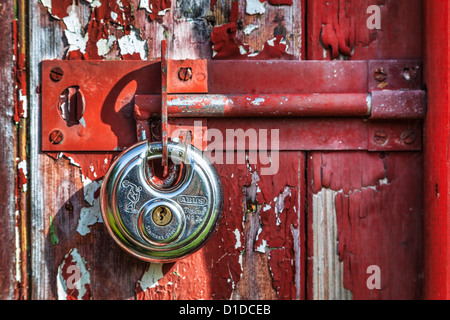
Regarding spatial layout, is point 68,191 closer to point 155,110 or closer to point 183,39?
point 155,110

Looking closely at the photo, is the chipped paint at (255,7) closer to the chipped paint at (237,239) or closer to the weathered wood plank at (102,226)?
the weathered wood plank at (102,226)

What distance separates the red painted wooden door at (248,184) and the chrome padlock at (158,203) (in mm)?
77

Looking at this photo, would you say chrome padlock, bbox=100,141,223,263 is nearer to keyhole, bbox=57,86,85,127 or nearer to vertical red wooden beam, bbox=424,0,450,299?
keyhole, bbox=57,86,85,127

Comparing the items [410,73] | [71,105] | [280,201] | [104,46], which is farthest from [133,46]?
[410,73]

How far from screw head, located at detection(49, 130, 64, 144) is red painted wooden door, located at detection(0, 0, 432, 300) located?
0.09 feet

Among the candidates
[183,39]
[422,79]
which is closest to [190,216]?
[183,39]

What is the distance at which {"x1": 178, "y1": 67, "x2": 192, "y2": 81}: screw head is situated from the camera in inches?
26.6

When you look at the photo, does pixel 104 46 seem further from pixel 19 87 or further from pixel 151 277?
pixel 151 277

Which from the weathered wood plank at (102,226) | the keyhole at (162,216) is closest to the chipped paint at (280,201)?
the weathered wood plank at (102,226)

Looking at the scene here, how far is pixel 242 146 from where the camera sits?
2.27 feet

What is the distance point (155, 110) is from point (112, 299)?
1.18 feet

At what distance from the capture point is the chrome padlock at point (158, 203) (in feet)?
2.04

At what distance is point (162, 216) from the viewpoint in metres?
0.63

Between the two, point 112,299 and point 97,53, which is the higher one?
point 97,53
